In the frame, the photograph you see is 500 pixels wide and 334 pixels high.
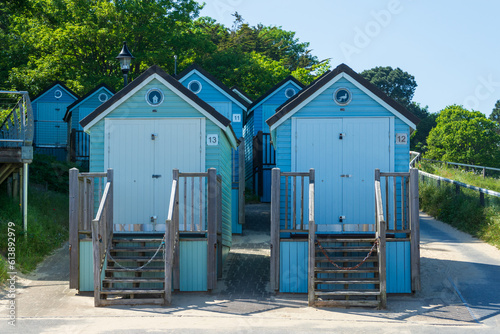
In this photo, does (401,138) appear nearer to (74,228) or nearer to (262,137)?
(74,228)

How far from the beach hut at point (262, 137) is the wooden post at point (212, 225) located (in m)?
11.9

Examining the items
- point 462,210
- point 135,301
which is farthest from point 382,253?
point 462,210

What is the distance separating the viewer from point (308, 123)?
1320 cm

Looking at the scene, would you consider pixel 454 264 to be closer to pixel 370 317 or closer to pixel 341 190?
pixel 341 190

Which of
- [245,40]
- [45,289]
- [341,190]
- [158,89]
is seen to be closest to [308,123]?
[341,190]

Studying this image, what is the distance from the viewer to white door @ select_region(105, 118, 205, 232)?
13.2 m

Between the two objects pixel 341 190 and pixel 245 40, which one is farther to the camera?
pixel 245 40

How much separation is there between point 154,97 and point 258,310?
16.7 feet

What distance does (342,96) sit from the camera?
13.2 metres

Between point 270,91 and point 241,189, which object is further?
point 270,91

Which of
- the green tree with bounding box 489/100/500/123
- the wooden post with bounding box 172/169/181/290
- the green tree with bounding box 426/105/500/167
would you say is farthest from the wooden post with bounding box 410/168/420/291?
the green tree with bounding box 489/100/500/123

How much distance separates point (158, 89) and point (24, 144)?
3.79 meters

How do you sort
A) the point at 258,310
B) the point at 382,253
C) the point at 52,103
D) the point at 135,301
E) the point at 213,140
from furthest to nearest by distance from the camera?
the point at 52,103 < the point at 213,140 < the point at 382,253 < the point at 135,301 < the point at 258,310

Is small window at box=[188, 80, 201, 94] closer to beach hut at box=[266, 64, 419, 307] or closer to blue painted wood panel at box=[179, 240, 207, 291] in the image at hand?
beach hut at box=[266, 64, 419, 307]
